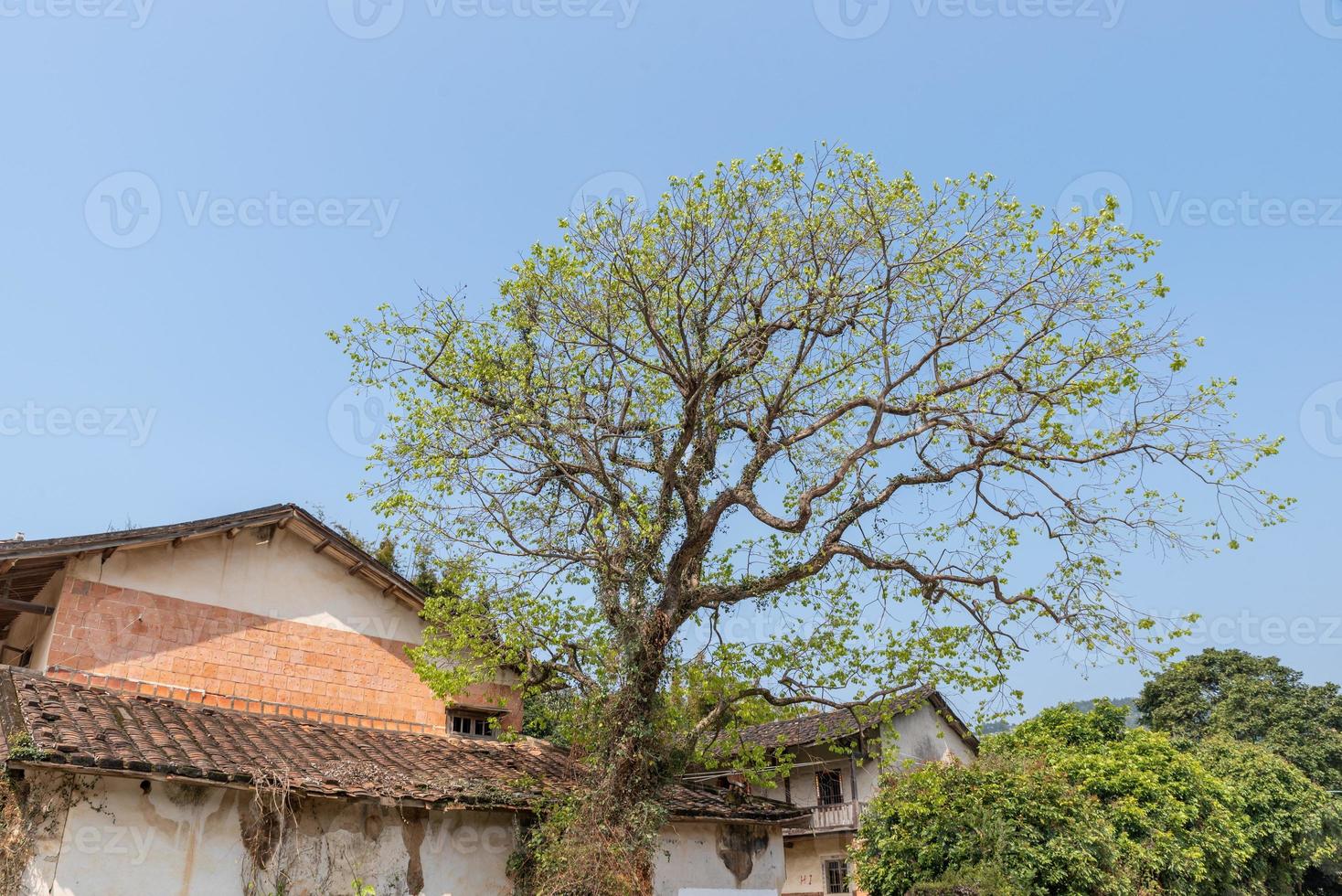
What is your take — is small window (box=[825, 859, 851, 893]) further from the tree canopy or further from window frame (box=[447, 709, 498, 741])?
window frame (box=[447, 709, 498, 741])

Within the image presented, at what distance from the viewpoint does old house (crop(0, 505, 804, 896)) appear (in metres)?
10.2

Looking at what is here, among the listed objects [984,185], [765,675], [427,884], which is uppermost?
[984,185]

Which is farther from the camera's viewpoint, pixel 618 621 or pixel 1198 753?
pixel 1198 753

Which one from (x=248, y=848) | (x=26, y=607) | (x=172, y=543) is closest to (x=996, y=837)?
(x=248, y=848)

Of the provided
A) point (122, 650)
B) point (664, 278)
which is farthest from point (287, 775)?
point (664, 278)

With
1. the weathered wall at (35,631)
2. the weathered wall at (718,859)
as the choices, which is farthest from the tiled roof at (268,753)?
the weathered wall at (35,631)

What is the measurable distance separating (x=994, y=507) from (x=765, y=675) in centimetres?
438

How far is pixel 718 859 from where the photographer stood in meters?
15.0

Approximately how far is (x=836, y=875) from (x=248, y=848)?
2146 cm

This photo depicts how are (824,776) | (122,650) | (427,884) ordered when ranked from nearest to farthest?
(427,884)
(122,650)
(824,776)

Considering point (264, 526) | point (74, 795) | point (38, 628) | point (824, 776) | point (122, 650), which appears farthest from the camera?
point (824, 776)

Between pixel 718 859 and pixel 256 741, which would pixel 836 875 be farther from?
pixel 256 741

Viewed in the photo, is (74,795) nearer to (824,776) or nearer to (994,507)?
(994,507)

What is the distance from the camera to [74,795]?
10055mm
